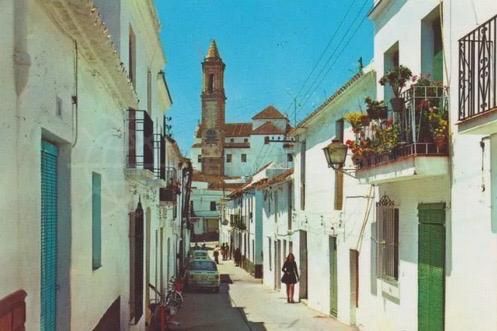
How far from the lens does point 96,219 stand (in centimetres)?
808

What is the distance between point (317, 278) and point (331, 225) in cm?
275

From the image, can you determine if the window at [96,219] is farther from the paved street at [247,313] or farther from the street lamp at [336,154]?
the paved street at [247,313]

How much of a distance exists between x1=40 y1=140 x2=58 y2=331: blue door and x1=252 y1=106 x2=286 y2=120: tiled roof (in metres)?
76.8

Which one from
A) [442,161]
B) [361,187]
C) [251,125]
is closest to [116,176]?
[442,161]

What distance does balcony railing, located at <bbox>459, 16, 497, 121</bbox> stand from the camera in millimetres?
6250

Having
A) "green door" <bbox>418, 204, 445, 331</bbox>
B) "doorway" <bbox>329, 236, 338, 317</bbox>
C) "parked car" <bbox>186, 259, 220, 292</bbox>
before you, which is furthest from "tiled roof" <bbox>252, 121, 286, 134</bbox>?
"green door" <bbox>418, 204, 445, 331</bbox>

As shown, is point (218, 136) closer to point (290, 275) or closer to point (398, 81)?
point (290, 275)

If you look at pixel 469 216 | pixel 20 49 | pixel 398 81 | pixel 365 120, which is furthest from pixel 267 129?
pixel 20 49

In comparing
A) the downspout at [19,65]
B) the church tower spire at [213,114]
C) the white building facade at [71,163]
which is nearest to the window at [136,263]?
the white building facade at [71,163]

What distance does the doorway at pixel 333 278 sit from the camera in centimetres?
1695

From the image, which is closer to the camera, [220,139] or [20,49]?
[20,49]

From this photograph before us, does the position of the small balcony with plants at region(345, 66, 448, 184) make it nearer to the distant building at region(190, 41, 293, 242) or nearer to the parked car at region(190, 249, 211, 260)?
the parked car at region(190, 249, 211, 260)

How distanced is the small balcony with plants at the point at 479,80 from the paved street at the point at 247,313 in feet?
28.9

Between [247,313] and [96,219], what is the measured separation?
11.5 metres
